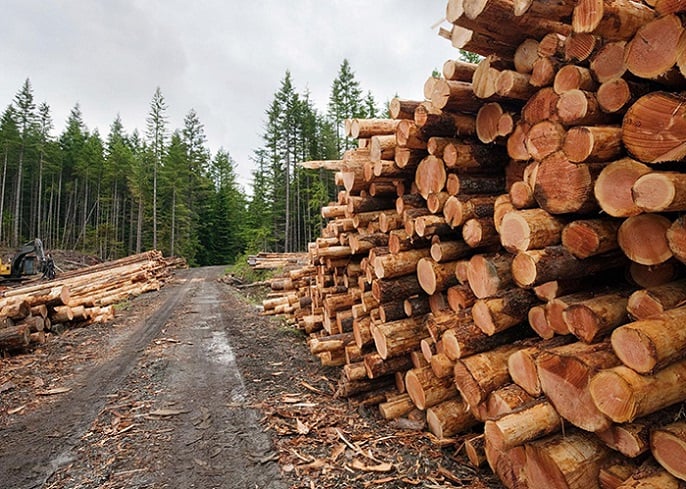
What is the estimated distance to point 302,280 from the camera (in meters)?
8.98

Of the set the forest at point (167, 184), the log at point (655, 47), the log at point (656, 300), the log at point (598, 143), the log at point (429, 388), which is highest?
the forest at point (167, 184)

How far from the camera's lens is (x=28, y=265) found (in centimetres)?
1625

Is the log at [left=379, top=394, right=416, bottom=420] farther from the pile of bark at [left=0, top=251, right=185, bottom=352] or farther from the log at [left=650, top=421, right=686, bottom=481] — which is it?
the pile of bark at [left=0, top=251, right=185, bottom=352]

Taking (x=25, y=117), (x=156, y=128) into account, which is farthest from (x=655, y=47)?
(x=25, y=117)

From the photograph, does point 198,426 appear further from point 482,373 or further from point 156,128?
point 156,128

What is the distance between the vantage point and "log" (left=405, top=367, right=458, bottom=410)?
353cm

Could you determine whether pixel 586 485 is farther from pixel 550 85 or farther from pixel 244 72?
pixel 244 72

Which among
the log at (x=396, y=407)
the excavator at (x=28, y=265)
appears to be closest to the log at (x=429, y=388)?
the log at (x=396, y=407)

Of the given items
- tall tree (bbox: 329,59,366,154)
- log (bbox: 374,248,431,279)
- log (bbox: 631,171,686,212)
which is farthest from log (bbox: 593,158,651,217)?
tall tree (bbox: 329,59,366,154)

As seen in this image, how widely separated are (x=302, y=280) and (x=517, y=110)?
262 inches

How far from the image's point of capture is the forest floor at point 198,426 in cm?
299

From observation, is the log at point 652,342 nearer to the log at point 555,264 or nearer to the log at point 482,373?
the log at point 555,264

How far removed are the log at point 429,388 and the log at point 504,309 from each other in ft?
2.92

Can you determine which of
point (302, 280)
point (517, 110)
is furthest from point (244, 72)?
point (517, 110)
